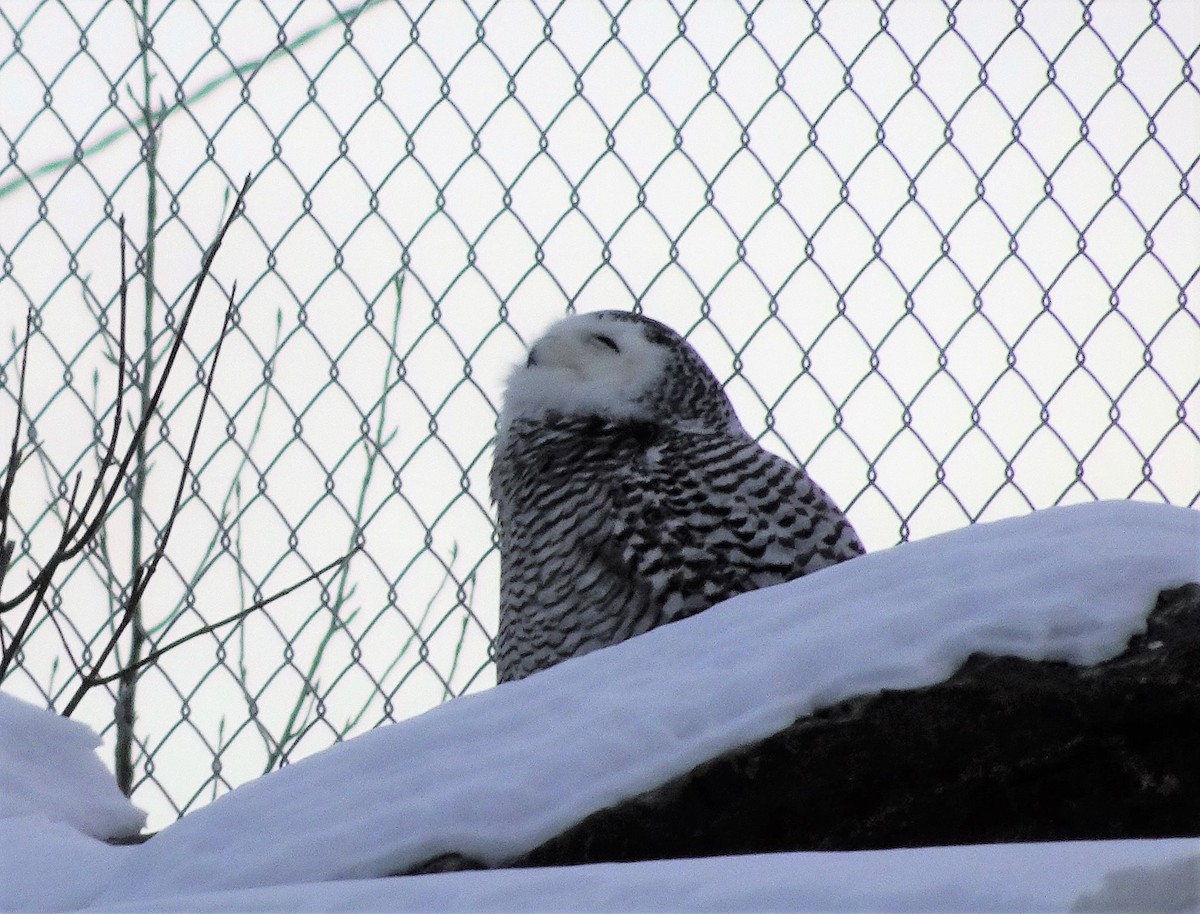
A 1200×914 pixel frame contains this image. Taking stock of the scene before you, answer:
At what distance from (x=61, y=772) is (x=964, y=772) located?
0.99m

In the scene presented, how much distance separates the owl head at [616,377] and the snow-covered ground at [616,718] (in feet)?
2.50

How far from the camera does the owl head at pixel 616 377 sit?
213cm

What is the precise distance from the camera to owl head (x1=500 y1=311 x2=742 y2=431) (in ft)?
7.00

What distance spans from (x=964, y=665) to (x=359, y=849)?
0.52m

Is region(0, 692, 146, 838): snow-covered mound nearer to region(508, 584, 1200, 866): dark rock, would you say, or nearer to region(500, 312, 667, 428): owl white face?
region(508, 584, 1200, 866): dark rock

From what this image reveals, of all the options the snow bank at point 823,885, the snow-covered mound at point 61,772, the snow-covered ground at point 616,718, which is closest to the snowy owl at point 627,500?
the snow-covered ground at point 616,718

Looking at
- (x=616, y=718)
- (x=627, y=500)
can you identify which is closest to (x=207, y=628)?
(x=616, y=718)

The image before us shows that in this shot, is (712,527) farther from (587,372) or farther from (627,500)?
(587,372)

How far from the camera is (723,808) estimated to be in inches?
46.4

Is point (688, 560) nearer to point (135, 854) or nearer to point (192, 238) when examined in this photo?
point (135, 854)

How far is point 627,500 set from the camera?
1932 millimetres

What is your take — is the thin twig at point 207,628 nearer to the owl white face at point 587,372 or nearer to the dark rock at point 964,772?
the dark rock at point 964,772

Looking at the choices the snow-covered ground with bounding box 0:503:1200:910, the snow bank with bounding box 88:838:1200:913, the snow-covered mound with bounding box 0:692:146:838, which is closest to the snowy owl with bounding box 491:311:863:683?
the snow-covered ground with bounding box 0:503:1200:910

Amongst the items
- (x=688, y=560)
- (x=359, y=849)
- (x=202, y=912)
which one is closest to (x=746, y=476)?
(x=688, y=560)
